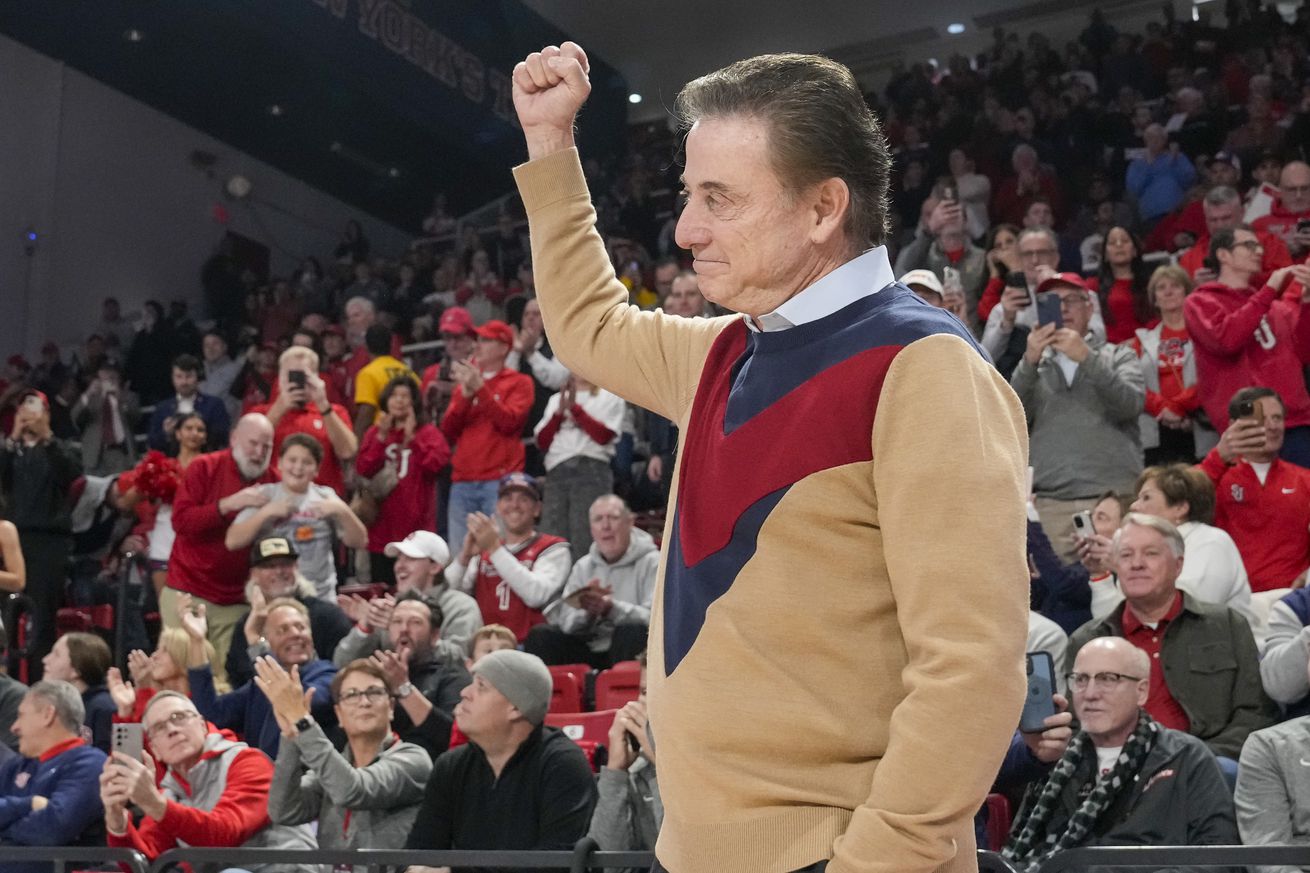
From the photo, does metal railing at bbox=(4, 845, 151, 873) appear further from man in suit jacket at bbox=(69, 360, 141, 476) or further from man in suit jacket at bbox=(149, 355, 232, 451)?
man in suit jacket at bbox=(69, 360, 141, 476)

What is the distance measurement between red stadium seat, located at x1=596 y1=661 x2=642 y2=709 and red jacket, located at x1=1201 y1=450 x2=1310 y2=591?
7.39ft

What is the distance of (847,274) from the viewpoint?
62.1 inches

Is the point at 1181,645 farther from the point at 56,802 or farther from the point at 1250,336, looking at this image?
the point at 56,802

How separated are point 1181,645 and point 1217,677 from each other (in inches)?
5.7

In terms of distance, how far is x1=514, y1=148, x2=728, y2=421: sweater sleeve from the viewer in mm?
1842

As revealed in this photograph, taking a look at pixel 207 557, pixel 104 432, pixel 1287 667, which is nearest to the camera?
pixel 1287 667

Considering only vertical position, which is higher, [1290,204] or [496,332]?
[1290,204]

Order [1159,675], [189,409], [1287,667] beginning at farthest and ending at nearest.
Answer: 1. [189,409]
2. [1159,675]
3. [1287,667]

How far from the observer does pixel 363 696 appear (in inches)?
203

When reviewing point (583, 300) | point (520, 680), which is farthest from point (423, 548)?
point (583, 300)

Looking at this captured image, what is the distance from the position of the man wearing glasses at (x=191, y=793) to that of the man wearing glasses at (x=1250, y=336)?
4108mm

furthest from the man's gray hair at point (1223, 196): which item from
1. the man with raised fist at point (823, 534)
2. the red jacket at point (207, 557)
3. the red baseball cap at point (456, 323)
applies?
the man with raised fist at point (823, 534)

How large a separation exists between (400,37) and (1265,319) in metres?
10.0

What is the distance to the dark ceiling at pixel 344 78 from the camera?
13.7 metres
